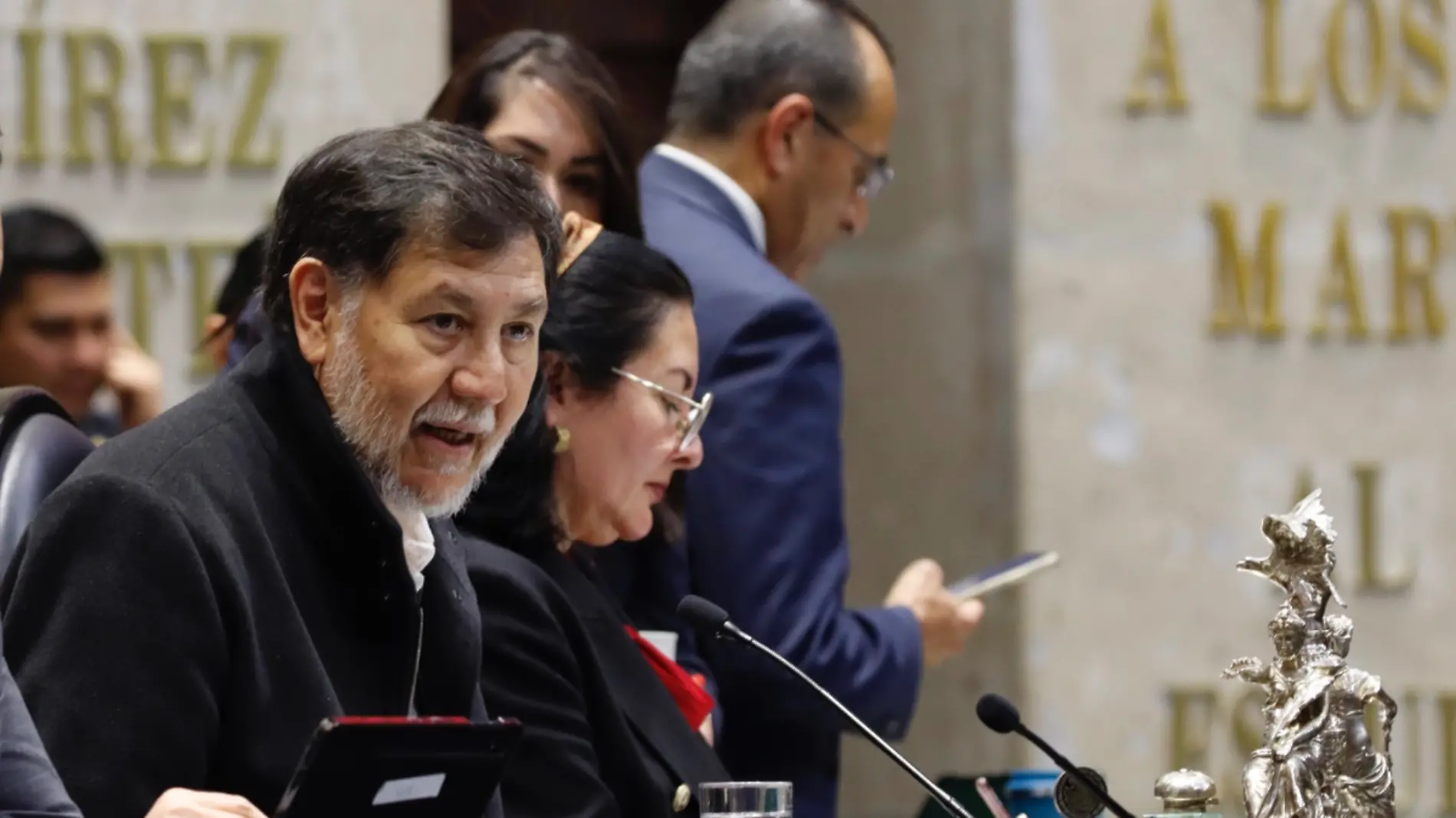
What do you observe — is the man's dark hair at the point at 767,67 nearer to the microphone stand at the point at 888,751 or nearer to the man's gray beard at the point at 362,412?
the microphone stand at the point at 888,751

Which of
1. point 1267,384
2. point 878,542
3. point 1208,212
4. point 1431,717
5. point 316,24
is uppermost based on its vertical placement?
point 316,24

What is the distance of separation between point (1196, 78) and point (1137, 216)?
0.35m

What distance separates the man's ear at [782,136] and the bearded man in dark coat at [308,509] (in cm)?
147

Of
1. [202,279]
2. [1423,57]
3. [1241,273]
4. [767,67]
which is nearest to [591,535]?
[767,67]

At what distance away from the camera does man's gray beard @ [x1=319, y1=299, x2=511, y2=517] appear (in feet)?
7.77

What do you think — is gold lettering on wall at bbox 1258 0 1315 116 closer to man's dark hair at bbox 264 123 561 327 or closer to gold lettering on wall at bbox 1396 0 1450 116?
gold lettering on wall at bbox 1396 0 1450 116

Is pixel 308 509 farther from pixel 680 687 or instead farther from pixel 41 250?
pixel 41 250

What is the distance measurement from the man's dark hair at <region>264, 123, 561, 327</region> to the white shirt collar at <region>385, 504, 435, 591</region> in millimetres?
221

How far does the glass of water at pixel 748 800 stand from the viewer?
2.38 meters

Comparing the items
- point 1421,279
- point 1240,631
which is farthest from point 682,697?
point 1421,279

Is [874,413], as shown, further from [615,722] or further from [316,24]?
[615,722]

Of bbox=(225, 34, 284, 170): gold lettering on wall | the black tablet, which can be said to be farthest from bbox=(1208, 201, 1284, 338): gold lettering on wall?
the black tablet

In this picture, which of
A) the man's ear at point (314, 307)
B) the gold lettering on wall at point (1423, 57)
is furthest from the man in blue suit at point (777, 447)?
the gold lettering on wall at point (1423, 57)

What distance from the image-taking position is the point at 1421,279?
572cm
